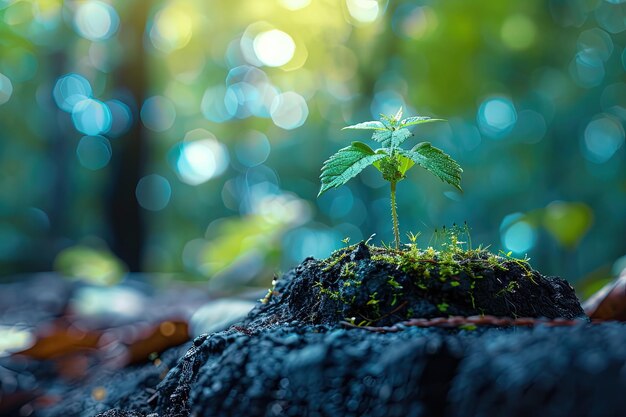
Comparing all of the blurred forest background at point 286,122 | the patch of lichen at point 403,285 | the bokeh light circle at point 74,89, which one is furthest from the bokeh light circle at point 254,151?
the patch of lichen at point 403,285

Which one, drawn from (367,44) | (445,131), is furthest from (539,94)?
(367,44)

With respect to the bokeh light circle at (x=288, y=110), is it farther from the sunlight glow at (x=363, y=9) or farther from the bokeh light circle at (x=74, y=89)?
the sunlight glow at (x=363, y=9)

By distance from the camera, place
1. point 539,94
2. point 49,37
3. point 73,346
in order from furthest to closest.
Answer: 1. point 539,94
2. point 49,37
3. point 73,346

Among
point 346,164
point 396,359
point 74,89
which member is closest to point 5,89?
point 74,89

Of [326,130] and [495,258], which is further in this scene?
[326,130]

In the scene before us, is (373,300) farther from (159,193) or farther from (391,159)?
(159,193)

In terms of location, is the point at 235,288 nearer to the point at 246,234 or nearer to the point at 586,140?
the point at 246,234

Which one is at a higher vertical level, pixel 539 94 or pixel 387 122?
pixel 539 94
